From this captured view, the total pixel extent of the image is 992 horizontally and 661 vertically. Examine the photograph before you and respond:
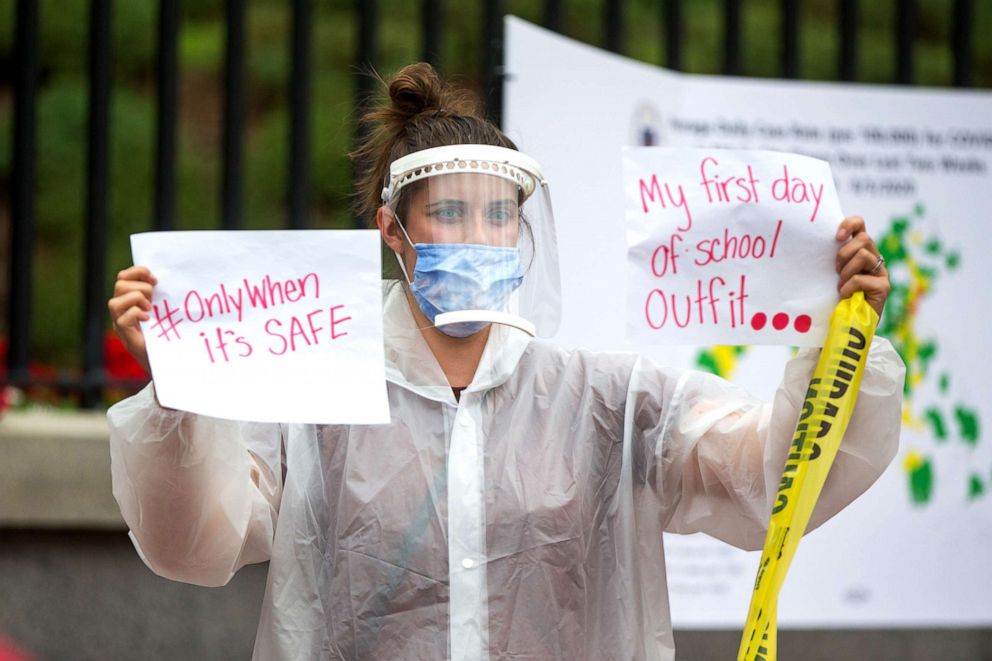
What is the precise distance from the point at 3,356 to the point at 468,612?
10.0 feet

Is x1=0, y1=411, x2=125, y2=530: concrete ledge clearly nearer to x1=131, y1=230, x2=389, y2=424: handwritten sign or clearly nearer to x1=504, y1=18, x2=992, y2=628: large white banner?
x1=504, y1=18, x2=992, y2=628: large white banner

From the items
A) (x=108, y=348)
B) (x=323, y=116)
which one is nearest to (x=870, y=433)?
(x=108, y=348)

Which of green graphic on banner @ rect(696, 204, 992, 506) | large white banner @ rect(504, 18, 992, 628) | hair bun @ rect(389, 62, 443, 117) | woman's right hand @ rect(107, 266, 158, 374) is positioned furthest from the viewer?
green graphic on banner @ rect(696, 204, 992, 506)

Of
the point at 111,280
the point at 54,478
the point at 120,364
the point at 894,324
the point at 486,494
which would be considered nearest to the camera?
the point at 486,494

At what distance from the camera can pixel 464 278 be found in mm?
2459

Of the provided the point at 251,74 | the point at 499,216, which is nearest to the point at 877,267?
the point at 499,216

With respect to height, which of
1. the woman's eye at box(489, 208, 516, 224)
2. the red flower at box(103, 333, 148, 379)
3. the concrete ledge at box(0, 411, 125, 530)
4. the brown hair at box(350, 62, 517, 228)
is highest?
the brown hair at box(350, 62, 517, 228)

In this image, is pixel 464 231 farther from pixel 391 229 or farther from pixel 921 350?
pixel 921 350

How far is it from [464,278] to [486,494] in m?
0.37

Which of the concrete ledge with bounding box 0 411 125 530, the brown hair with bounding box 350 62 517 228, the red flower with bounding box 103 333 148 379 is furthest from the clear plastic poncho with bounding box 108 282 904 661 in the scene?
the red flower with bounding box 103 333 148 379

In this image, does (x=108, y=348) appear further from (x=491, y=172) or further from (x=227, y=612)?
(x=491, y=172)

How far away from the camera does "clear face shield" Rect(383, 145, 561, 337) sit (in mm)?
2469

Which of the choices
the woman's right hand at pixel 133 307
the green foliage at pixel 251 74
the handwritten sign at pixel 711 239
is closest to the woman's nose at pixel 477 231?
the handwritten sign at pixel 711 239

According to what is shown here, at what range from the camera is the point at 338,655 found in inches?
93.8
